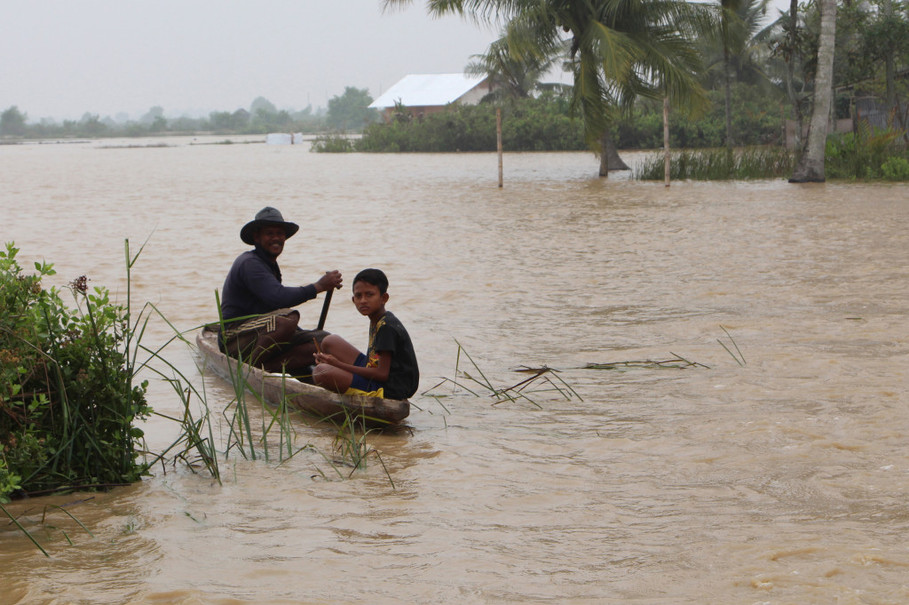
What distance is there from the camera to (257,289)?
5926 millimetres

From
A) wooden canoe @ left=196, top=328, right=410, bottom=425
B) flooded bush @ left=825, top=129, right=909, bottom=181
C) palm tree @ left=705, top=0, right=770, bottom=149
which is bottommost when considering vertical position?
wooden canoe @ left=196, top=328, right=410, bottom=425

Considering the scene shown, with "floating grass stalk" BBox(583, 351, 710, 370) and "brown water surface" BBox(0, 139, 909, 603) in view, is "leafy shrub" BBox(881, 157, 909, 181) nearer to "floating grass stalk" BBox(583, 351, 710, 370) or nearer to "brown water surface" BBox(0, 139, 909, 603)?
"brown water surface" BBox(0, 139, 909, 603)

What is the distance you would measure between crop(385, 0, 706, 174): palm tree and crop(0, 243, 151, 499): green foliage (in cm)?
1931

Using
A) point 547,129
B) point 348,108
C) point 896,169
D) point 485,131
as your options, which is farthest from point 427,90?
point 348,108

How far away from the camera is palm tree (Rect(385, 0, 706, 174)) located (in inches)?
909

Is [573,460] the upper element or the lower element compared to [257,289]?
lower

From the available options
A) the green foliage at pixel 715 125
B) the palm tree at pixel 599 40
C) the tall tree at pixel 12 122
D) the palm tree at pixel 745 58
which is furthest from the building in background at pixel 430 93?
the tall tree at pixel 12 122

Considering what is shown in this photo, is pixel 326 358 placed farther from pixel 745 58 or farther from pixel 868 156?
pixel 745 58

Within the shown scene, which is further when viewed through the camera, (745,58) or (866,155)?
(745,58)

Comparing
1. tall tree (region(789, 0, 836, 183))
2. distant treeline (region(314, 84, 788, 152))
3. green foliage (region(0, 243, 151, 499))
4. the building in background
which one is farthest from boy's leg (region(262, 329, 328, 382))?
the building in background

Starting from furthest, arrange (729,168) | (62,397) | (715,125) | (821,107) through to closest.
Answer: (715,125) < (729,168) < (821,107) < (62,397)

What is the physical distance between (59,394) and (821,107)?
1903cm

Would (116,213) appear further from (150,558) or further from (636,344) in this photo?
(150,558)

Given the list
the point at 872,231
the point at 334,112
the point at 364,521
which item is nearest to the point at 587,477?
the point at 364,521
